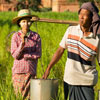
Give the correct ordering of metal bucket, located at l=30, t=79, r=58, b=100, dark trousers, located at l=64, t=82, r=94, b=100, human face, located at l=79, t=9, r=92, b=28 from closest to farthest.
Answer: human face, located at l=79, t=9, r=92, b=28 → dark trousers, located at l=64, t=82, r=94, b=100 → metal bucket, located at l=30, t=79, r=58, b=100

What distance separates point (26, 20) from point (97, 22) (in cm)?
119

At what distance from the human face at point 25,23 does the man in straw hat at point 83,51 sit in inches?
34.0

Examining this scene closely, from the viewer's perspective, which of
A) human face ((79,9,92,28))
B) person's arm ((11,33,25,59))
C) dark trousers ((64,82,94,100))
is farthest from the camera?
person's arm ((11,33,25,59))

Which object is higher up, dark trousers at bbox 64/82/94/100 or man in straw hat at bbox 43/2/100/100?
man in straw hat at bbox 43/2/100/100

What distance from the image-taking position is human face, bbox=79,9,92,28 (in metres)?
2.68

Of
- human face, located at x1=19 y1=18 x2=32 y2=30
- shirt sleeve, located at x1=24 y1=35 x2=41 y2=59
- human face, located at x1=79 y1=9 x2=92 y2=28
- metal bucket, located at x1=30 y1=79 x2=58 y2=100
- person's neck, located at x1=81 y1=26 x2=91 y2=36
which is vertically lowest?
metal bucket, located at x1=30 y1=79 x2=58 y2=100

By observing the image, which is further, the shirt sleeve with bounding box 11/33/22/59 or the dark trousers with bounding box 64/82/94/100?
the shirt sleeve with bounding box 11/33/22/59

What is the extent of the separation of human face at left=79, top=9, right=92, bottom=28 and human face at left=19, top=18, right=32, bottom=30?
3.33ft

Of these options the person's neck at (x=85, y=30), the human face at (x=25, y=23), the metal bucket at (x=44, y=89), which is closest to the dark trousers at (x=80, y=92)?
the metal bucket at (x=44, y=89)

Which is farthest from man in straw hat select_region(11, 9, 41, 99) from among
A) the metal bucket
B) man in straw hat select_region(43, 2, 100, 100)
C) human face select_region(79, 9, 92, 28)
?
human face select_region(79, 9, 92, 28)

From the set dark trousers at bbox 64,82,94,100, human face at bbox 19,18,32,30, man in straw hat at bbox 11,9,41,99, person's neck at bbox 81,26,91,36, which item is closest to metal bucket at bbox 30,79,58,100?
dark trousers at bbox 64,82,94,100

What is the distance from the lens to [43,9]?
169 feet

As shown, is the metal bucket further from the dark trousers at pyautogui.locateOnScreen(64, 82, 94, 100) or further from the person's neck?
the person's neck

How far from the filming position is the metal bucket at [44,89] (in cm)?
293
